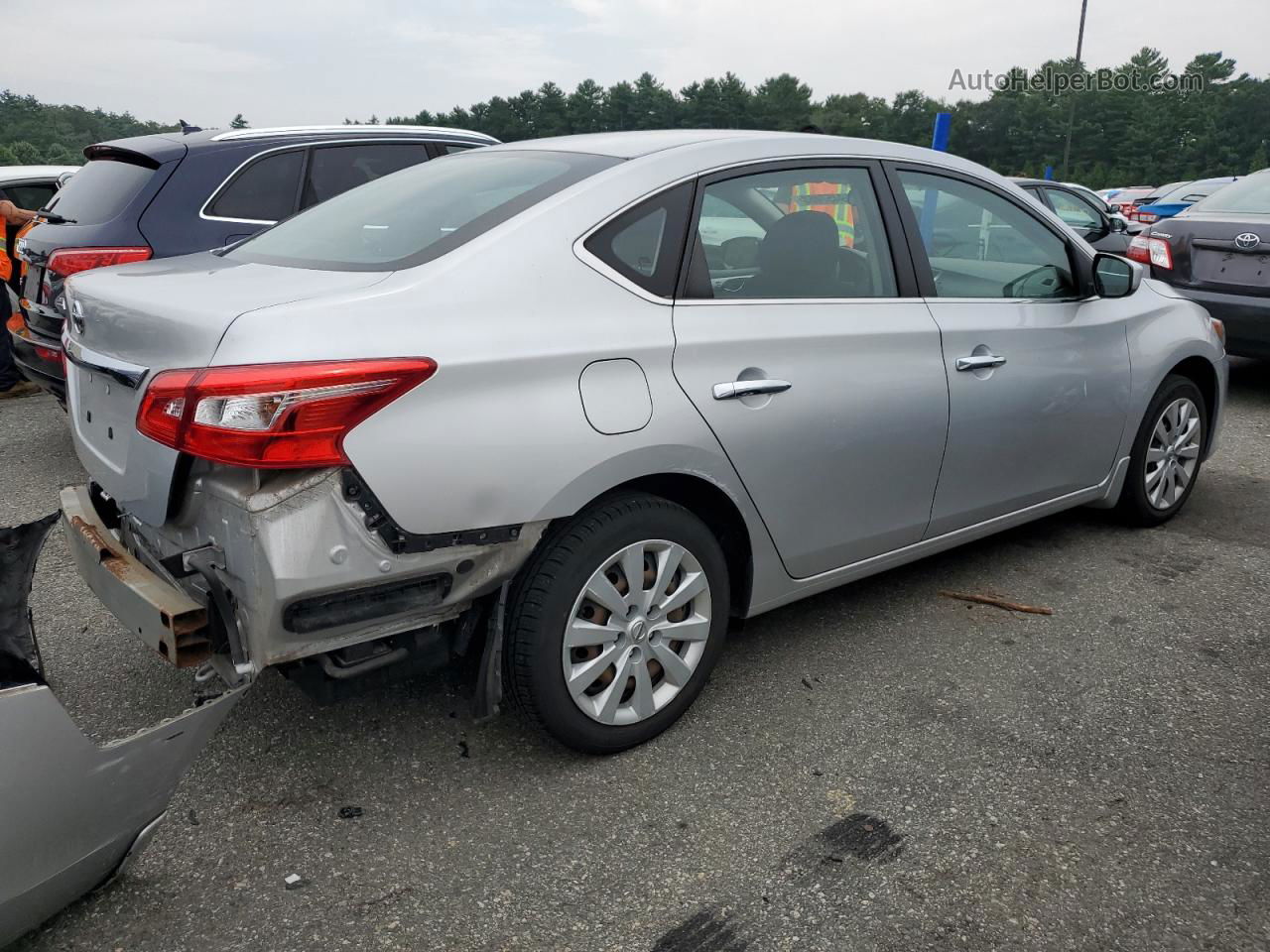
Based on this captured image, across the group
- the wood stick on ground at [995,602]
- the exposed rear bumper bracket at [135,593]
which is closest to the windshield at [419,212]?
the exposed rear bumper bracket at [135,593]

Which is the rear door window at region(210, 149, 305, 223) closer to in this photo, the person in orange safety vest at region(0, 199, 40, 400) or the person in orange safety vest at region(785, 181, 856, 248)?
the person in orange safety vest at region(0, 199, 40, 400)

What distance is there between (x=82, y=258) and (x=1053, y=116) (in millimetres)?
70308

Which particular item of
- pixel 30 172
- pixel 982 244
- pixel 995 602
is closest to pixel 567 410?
pixel 982 244

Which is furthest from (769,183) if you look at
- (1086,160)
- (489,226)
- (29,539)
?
(1086,160)

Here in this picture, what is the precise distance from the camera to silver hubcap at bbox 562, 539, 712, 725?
257 cm

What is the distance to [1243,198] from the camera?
281 inches

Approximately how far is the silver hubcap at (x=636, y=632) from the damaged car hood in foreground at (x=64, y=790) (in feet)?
2.74

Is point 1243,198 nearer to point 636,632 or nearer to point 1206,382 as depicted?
point 1206,382

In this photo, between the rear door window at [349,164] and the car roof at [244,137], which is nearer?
the car roof at [244,137]

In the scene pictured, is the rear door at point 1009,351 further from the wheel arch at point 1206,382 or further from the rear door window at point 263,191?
the rear door window at point 263,191

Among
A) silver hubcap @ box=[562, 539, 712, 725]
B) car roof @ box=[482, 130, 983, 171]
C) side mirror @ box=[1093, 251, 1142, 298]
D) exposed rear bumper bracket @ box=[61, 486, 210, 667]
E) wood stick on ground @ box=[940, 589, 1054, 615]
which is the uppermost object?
car roof @ box=[482, 130, 983, 171]

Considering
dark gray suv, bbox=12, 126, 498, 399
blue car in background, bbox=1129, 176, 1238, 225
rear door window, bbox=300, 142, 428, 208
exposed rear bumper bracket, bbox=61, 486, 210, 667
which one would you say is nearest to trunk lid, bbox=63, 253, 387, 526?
exposed rear bumper bracket, bbox=61, 486, 210, 667

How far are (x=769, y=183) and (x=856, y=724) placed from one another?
1592 mm

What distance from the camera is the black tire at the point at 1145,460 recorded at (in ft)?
13.9
